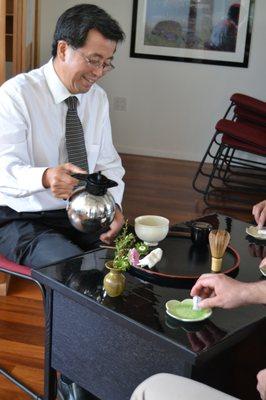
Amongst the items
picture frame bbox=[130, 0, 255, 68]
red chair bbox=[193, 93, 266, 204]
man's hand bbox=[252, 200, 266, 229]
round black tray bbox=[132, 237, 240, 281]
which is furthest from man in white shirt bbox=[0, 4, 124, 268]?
picture frame bbox=[130, 0, 255, 68]

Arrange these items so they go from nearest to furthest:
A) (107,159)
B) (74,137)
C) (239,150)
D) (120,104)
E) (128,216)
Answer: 1. (74,137)
2. (107,159)
3. (128,216)
4. (239,150)
5. (120,104)

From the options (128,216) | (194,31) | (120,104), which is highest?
(194,31)

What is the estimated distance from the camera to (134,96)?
18.3 feet

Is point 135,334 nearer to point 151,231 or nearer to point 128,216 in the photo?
point 151,231

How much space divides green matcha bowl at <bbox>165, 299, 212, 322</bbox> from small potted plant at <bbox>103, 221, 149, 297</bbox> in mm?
121

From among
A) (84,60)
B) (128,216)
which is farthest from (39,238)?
(128,216)

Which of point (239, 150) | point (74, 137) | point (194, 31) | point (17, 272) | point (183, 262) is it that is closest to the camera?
point (183, 262)

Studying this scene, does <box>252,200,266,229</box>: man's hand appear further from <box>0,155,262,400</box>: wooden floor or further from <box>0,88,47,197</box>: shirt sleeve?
<box>0,155,262,400</box>: wooden floor

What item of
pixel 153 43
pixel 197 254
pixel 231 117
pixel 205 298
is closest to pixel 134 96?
pixel 153 43

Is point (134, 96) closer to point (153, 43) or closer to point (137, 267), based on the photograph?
point (153, 43)

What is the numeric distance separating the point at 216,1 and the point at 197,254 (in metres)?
4.14

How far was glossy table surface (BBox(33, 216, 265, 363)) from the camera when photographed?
119 cm

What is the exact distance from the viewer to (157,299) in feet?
4.38

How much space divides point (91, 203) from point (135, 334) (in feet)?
1.11
